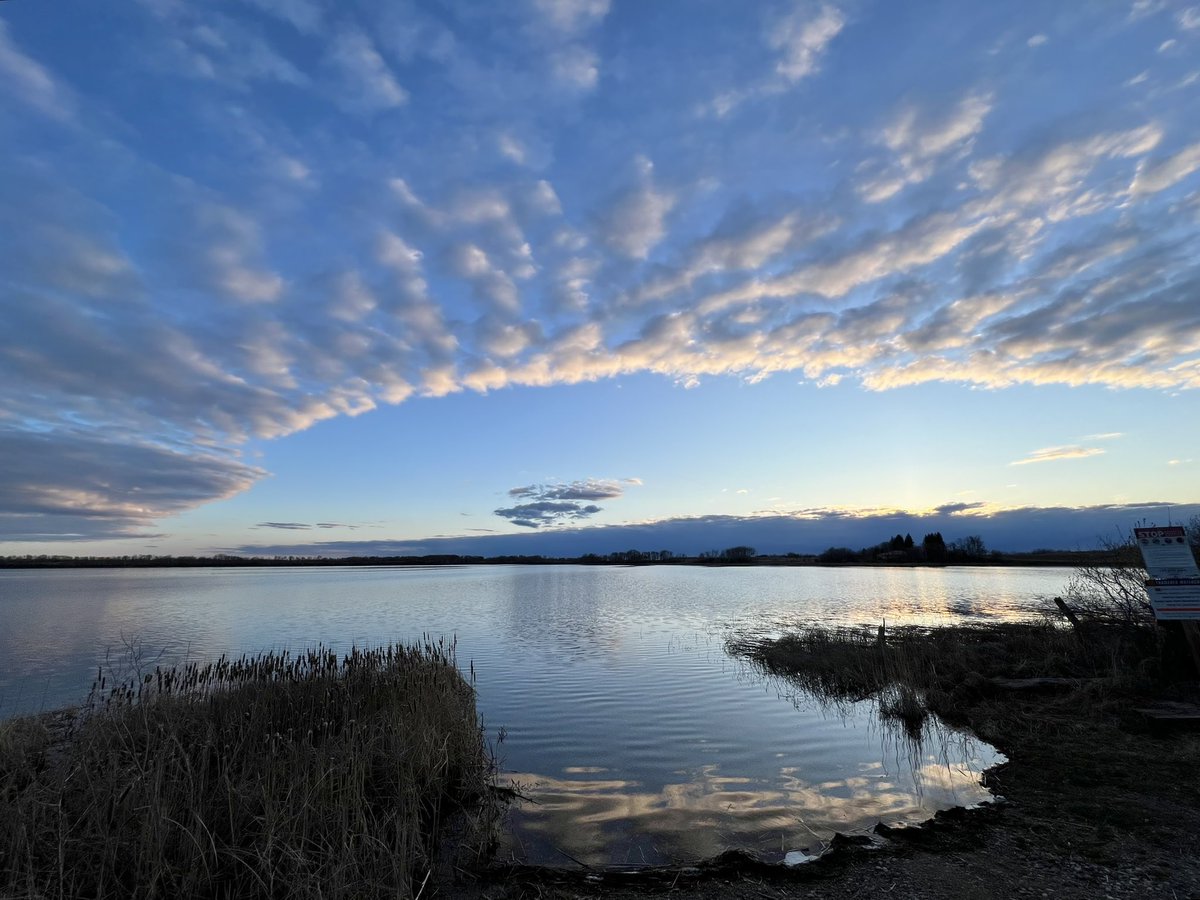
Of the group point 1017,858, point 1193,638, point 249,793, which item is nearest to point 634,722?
point 1017,858

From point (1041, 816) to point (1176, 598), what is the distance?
7.69 metres

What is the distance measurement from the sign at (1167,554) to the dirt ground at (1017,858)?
165 inches

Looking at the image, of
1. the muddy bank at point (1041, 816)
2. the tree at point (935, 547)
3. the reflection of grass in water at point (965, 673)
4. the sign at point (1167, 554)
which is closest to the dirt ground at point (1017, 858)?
the muddy bank at point (1041, 816)

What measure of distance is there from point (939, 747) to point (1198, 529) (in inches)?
418

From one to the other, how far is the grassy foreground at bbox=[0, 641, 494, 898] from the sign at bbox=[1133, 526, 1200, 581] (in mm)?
→ 13439

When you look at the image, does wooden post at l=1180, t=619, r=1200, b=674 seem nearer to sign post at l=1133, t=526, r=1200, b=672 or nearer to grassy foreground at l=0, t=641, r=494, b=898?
sign post at l=1133, t=526, r=1200, b=672

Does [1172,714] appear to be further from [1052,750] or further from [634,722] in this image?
[634,722]

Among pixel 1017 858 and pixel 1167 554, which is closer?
pixel 1017 858

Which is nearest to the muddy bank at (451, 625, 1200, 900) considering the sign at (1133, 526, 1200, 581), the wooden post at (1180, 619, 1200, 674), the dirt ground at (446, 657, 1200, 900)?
the dirt ground at (446, 657, 1200, 900)

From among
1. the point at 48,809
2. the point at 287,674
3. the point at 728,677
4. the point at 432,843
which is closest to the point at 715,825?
the point at 432,843

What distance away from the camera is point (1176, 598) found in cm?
1203

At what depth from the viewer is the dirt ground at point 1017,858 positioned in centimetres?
579

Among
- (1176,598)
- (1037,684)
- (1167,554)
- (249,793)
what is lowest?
(1037,684)

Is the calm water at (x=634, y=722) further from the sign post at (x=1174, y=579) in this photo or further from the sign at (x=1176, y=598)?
the sign post at (x=1174, y=579)
